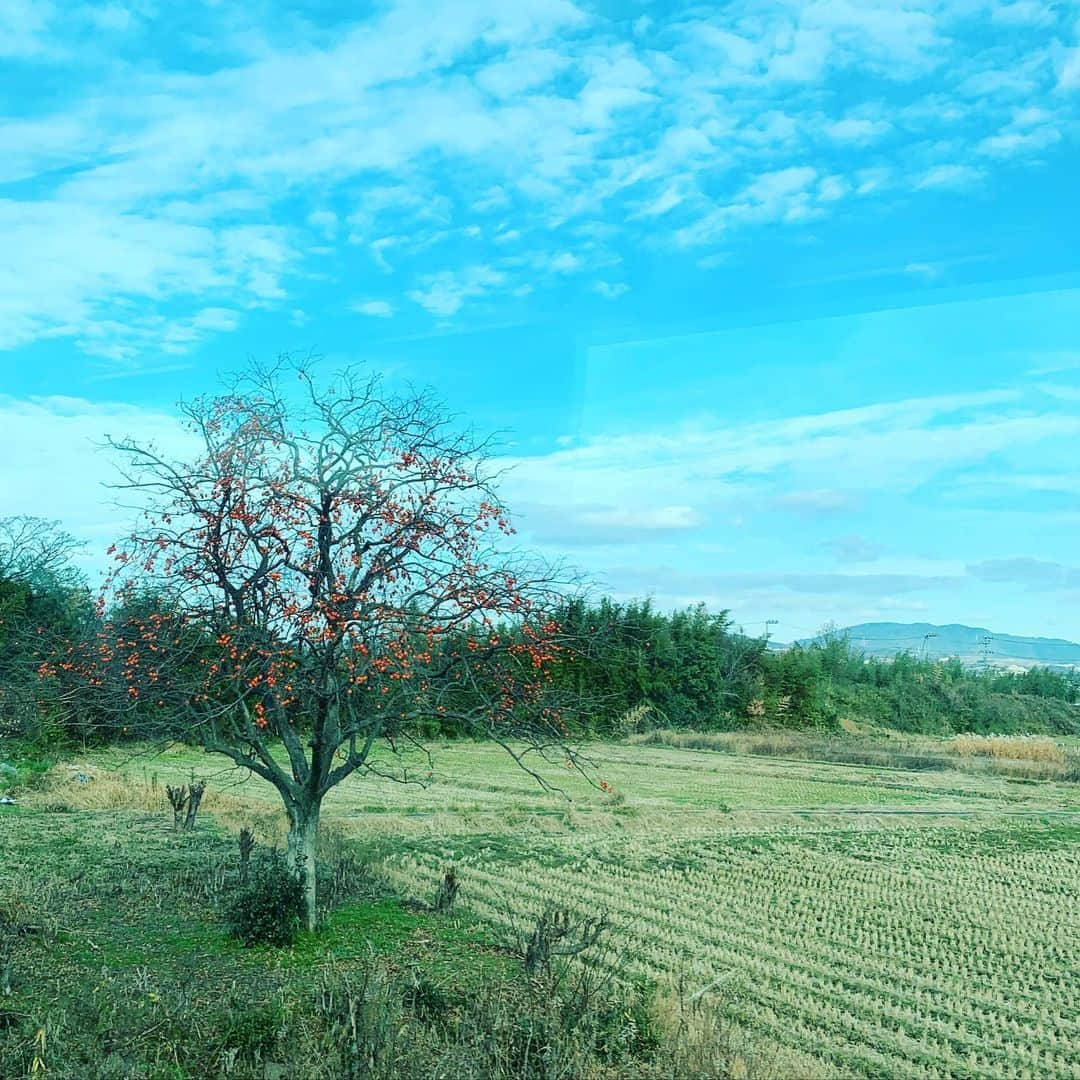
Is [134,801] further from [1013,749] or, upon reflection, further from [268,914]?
[1013,749]

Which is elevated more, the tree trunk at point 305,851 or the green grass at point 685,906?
the tree trunk at point 305,851

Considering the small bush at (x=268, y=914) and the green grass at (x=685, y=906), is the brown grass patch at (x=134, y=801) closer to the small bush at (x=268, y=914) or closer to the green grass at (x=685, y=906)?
the green grass at (x=685, y=906)

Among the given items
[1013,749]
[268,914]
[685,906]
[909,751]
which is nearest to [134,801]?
[268,914]

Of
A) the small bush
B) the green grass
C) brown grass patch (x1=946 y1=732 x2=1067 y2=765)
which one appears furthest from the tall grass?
the small bush

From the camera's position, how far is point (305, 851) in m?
A: 10.9

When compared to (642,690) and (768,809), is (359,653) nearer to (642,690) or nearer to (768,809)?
(768,809)

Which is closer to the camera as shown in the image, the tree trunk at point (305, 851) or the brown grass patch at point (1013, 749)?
the tree trunk at point (305, 851)

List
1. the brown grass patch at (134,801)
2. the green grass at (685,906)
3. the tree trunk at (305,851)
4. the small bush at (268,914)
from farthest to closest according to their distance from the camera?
1. the brown grass patch at (134,801)
2. the tree trunk at (305,851)
3. the small bush at (268,914)
4. the green grass at (685,906)

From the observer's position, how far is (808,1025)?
30.0 ft

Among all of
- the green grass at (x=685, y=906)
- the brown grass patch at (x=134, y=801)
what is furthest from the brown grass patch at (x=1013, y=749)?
the brown grass patch at (x=134, y=801)

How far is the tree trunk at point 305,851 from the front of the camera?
35.3 ft

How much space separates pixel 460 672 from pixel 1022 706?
217 ft

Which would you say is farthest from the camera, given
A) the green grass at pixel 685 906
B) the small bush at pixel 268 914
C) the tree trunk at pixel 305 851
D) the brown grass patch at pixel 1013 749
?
the brown grass patch at pixel 1013 749

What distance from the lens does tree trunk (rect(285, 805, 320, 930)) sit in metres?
10.8
